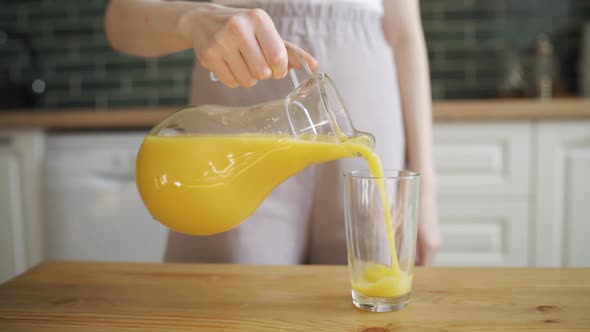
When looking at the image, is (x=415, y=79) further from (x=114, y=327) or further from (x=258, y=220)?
(x=114, y=327)

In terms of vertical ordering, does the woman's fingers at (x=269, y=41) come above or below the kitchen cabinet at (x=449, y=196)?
above

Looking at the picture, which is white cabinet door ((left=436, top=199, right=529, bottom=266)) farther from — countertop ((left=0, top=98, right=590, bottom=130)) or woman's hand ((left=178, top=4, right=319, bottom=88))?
woman's hand ((left=178, top=4, right=319, bottom=88))

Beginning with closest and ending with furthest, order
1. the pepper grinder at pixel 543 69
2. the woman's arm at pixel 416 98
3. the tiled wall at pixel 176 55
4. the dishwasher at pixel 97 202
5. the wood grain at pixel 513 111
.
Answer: the woman's arm at pixel 416 98 → the wood grain at pixel 513 111 → the dishwasher at pixel 97 202 → the pepper grinder at pixel 543 69 → the tiled wall at pixel 176 55

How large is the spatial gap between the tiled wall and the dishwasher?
59 centimetres

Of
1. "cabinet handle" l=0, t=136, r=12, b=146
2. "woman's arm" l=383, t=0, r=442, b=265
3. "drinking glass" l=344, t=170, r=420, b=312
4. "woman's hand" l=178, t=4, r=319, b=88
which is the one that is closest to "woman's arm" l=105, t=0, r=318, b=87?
"woman's hand" l=178, t=4, r=319, b=88

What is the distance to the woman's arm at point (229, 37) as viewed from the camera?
1.65 ft

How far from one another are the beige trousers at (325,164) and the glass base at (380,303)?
12.2 inches

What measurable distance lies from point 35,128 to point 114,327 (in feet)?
4.83

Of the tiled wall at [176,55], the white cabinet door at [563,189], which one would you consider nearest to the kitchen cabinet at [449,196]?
the white cabinet door at [563,189]

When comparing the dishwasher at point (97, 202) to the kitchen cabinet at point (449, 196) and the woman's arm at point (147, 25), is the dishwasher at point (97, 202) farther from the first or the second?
the woman's arm at point (147, 25)

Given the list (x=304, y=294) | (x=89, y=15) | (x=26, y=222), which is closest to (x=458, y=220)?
(x=304, y=294)

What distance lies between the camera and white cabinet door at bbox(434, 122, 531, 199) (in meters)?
1.65

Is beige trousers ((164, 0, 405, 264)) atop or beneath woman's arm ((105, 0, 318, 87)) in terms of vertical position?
beneath

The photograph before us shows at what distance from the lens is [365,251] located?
0.52m
